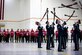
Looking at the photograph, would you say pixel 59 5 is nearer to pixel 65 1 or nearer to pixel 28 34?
pixel 65 1

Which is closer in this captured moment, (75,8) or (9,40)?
→ (9,40)

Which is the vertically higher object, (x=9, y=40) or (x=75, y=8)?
(x=75, y=8)

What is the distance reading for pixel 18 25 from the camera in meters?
43.7

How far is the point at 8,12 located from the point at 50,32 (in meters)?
27.8

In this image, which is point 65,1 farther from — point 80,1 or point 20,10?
point 20,10

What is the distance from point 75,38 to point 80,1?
1888 centimetres

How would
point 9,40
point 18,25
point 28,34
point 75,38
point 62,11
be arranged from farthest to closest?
point 18,25
point 62,11
point 9,40
point 28,34
point 75,38

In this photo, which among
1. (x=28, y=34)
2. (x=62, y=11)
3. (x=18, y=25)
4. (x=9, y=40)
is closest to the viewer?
(x=28, y=34)

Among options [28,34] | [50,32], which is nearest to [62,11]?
[28,34]

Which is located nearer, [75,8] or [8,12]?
[75,8]

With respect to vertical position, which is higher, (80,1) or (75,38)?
(80,1)

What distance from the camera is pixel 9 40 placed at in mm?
36656

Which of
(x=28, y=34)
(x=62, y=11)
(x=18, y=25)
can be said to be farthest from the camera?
(x=18, y=25)

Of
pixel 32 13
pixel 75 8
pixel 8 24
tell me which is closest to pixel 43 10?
pixel 32 13
